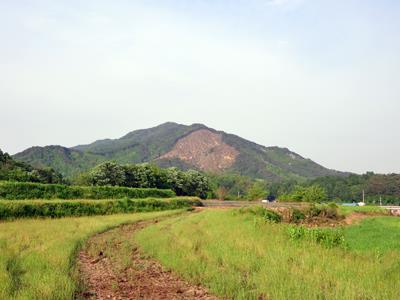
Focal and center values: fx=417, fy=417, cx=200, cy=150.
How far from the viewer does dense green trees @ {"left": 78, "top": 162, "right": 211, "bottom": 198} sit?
81375mm

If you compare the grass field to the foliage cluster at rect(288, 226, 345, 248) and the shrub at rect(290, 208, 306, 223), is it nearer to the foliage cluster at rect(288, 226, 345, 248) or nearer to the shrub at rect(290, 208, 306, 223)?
the foliage cluster at rect(288, 226, 345, 248)

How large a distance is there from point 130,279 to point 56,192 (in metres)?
33.8

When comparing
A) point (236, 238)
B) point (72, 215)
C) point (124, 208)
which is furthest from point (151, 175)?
point (236, 238)

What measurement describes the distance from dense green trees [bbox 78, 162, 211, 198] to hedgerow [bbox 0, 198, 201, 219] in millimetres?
30908

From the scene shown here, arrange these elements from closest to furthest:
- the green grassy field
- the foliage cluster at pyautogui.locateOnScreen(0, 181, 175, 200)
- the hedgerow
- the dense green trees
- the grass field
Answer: the grass field, the green grassy field, the hedgerow, the foliage cluster at pyautogui.locateOnScreen(0, 181, 175, 200), the dense green trees

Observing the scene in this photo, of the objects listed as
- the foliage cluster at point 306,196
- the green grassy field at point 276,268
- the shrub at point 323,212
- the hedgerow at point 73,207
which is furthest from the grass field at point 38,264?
the foliage cluster at point 306,196

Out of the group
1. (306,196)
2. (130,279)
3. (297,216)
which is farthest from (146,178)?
(130,279)

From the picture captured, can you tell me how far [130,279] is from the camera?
38.0ft

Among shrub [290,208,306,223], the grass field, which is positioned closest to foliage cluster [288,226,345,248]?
the grass field

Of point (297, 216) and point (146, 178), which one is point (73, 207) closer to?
point (297, 216)

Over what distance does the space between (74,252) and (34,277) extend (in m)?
5.36

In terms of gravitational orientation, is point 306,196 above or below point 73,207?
below

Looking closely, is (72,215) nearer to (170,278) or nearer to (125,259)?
(125,259)

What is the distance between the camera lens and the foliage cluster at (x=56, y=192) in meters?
38.6
